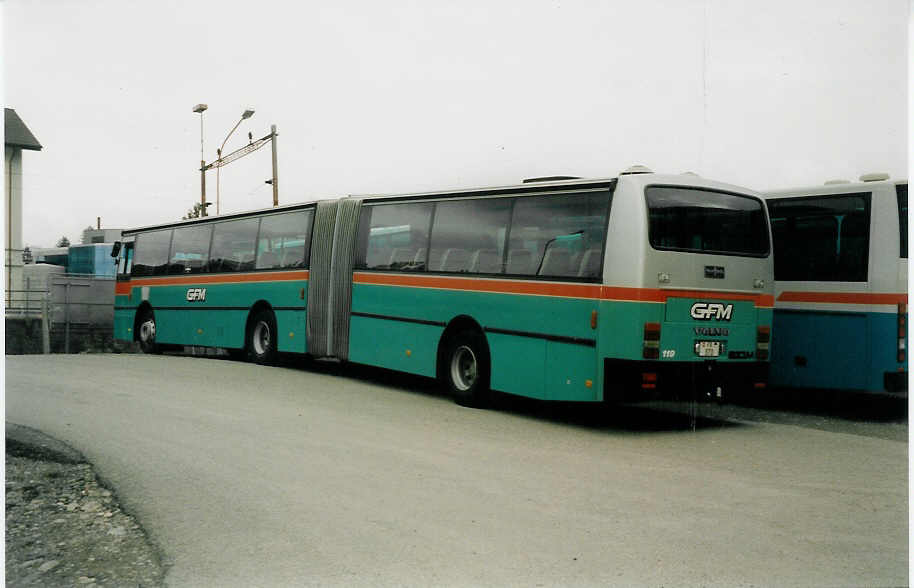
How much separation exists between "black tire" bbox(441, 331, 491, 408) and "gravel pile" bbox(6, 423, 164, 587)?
4.95 meters

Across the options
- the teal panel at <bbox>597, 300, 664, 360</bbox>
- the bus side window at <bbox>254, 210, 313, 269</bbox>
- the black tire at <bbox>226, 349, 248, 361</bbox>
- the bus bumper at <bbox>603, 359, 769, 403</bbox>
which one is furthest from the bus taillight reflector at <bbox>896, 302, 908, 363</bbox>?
the black tire at <bbox>226, 349, 248, 361</bbox>

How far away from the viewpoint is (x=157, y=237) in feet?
63.0

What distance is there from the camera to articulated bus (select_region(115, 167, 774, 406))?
9539mm

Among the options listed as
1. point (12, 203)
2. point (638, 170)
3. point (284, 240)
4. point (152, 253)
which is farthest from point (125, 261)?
point (638, 170)

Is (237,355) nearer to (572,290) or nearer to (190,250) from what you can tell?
(190,250)

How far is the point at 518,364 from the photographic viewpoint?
34.8 ft

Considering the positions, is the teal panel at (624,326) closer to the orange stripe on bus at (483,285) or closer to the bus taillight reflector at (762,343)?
the orange stripe on bus at (483,285)

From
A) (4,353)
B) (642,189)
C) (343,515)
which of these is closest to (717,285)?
(642,189)

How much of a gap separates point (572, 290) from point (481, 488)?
357 cm

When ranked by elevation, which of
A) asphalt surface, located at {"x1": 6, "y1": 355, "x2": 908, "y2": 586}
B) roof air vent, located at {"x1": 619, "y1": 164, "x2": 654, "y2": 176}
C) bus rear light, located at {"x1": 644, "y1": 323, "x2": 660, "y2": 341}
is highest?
roof air vent, located at {"x1": 619, "y1": 164, "x2": 654, "y2": 176}

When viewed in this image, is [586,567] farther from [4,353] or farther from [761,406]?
[761,406]

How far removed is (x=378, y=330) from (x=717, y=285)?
5.07 m

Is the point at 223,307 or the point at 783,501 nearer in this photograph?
the point at 783,501

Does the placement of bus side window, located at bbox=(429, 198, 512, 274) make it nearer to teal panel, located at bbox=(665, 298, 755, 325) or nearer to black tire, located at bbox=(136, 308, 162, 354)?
teal panel, located at bbox=(665, 298, 755, 325)
